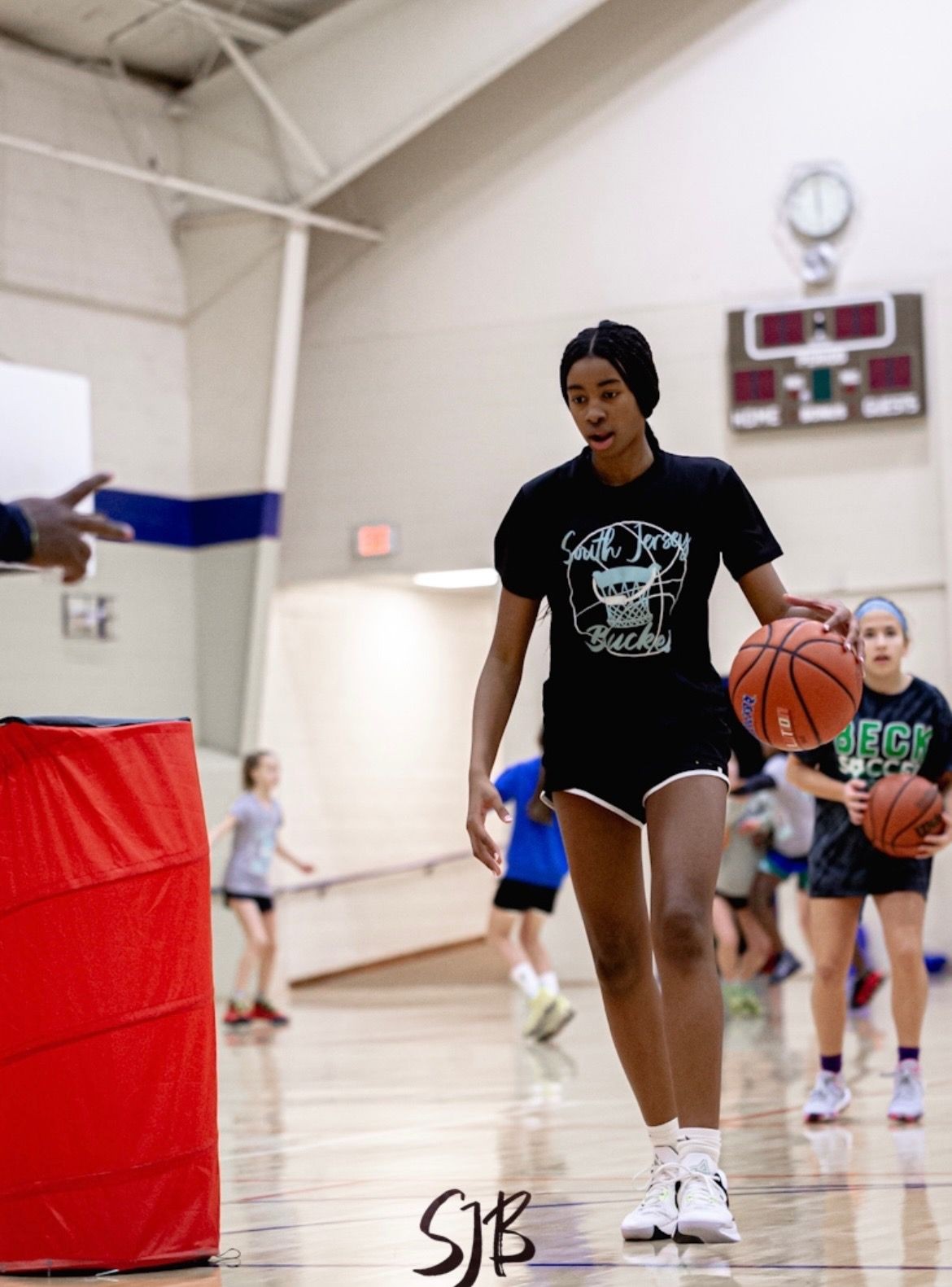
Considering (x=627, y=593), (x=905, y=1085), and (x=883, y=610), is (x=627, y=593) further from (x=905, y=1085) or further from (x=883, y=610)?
(x=905, y=1085)

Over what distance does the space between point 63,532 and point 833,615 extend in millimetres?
1691

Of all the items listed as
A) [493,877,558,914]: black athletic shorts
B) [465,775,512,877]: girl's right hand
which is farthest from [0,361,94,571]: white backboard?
[465,775,512,877]: girl's right hand

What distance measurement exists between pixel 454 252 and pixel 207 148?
2168 mm

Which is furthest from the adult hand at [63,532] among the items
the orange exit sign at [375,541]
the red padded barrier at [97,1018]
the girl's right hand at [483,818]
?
the orange exit sign at [375,541]

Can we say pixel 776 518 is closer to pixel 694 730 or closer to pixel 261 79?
pixel 261 79

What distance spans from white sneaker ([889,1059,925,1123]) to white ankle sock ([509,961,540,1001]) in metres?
4.35

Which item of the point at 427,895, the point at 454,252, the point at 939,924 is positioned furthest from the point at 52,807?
the point at 427,895

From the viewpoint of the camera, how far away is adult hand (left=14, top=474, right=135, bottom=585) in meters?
3.02

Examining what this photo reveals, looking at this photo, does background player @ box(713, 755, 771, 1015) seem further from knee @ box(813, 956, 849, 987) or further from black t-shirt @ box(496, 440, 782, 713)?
black t-shirt @ box(496, 440, 782, 713)

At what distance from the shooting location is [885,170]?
13.7m

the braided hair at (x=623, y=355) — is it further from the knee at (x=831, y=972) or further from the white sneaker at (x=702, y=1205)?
the knee at (x=831, y=972)

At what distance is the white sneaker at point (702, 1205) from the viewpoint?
12.1 ft

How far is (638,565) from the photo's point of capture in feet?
12.7

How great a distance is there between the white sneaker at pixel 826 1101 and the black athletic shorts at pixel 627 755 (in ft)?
8.27
